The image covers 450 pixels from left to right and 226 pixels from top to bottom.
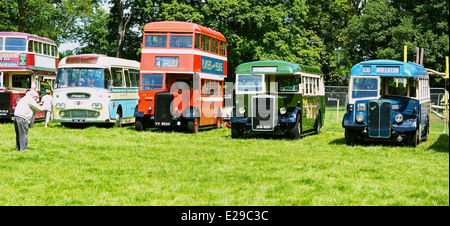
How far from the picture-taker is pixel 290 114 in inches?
827

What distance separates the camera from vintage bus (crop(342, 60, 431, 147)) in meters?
18.9

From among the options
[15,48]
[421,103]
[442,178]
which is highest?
A: [15,48]

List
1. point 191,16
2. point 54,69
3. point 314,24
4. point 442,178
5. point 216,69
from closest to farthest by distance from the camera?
point 442,178 < point 216,69 < point 54,69 < point 191,16 < point 314,24

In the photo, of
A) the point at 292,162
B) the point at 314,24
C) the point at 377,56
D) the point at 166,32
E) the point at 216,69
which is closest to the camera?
the point at 292,162

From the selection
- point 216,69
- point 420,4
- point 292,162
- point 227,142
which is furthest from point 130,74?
point 420,4

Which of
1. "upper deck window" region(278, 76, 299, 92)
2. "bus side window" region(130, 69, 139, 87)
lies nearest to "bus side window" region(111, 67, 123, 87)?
"bus side window" region(130, 69, 139, 87)

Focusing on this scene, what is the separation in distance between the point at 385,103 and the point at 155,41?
10.1m

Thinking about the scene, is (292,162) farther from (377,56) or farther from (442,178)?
(377,56)

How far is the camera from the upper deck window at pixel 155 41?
2506 cm

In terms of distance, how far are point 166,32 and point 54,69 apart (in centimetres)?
1132

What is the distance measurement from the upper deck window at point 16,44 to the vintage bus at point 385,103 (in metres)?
18.0

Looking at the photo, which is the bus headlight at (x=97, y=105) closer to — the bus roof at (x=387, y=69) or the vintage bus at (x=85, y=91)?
the vintage bus at (x=85, y=91)

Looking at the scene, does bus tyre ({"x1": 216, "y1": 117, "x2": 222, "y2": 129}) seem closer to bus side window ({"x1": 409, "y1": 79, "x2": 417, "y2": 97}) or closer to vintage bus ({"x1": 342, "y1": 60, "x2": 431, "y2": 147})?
vintage bus ({"x1": 342, "y1": 60, "x2": 431, "y2": 147})

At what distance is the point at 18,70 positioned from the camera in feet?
100
